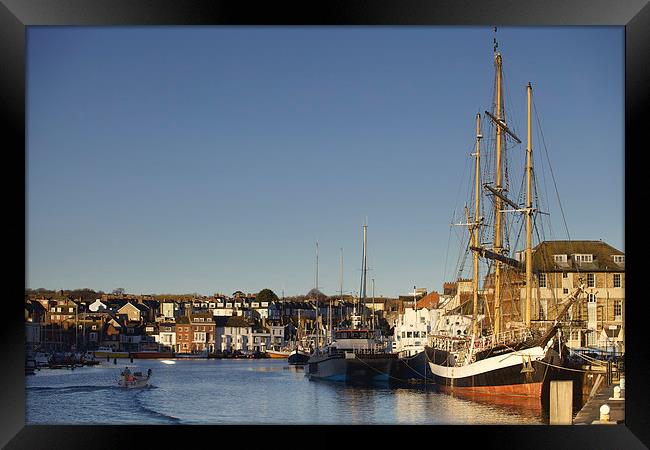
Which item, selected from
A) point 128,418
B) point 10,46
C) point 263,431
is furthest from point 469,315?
point 10,46

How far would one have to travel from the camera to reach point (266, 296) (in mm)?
33531

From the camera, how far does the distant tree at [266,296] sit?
32.6 m

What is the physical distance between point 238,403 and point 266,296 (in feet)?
39.9

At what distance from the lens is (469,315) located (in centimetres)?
2572

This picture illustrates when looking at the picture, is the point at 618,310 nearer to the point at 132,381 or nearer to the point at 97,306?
the point at 132,381

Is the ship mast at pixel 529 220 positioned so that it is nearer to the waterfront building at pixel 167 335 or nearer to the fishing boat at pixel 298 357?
the waterfront building at pixel 167 335

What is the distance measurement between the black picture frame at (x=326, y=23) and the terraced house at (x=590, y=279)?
14190 mm

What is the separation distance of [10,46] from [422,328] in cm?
2279

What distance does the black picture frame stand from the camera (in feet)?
25.9

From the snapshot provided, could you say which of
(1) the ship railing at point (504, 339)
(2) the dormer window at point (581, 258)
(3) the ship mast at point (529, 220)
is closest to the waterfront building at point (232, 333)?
(2) the dormer window at point (581, 258)

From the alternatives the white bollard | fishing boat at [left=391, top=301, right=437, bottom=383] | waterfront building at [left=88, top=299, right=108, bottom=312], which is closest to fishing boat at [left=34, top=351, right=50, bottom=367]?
waterfront building at [left=88, top=299, right=108, bottom=312]

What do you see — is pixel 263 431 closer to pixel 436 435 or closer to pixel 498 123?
pixel 436 435

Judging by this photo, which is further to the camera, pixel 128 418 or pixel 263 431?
pixel 128 418

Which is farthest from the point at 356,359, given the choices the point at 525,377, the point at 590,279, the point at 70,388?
the point at 525,377
